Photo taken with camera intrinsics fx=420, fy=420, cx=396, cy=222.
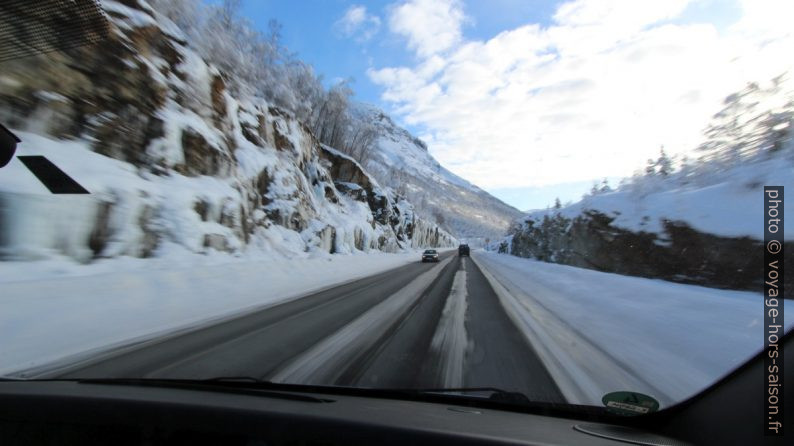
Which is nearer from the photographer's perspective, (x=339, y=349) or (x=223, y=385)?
(x=223, y=385)

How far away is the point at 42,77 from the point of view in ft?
38.6

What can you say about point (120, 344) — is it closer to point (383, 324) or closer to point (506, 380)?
point (383, 324)

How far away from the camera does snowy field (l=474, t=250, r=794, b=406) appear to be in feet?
13.9

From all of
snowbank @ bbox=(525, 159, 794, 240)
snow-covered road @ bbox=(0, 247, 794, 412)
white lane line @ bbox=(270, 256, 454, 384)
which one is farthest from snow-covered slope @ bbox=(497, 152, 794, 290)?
white lane line @ bbox=(270, 256, 454, 384)

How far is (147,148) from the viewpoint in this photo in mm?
15336

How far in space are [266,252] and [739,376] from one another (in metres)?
20.3

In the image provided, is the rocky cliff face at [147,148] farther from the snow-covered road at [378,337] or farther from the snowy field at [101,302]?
the snow-covered road at [378,337]

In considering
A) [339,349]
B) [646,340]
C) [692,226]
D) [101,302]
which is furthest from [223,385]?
[692,226]

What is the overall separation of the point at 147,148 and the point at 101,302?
9.62 meters

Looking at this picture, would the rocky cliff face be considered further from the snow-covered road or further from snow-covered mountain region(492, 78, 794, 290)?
snow-covered mountain region(492, 78, 794, 290)

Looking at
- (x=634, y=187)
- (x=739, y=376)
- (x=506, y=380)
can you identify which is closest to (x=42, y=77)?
(x=506, y=380)

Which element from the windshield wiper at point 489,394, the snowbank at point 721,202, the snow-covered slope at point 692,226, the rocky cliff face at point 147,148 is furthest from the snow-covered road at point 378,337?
the snowbank at point 721,202

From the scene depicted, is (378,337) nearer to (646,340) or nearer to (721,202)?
(646,340)

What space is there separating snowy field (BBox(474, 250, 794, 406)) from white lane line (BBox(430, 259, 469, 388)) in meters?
1.03
